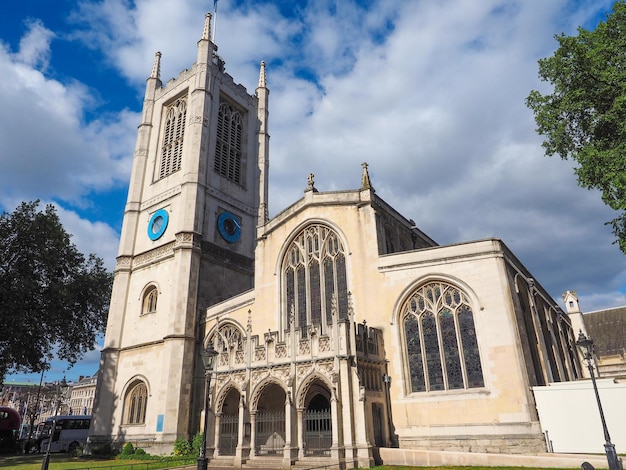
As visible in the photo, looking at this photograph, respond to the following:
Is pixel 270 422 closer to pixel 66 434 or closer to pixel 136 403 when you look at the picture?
pixel 136 403

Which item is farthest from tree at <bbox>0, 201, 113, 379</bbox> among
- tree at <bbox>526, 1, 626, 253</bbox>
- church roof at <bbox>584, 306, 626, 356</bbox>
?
church roof at <bbox>584, 306, 626, 356</bbox>

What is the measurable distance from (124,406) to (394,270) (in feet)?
68.9

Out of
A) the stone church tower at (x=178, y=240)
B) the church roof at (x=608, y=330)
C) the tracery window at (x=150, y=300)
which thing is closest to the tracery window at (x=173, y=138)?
the stone church tower at (x=178, y=240)

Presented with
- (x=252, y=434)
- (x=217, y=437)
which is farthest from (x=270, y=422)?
(x=217, y=437)

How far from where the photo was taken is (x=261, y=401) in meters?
22.1

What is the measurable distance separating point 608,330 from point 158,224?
48165 millimetres

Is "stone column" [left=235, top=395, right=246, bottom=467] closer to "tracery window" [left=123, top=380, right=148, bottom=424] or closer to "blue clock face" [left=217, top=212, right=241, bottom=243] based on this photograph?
"tracery window" [left=123, top=380, right=148, bottom=424]

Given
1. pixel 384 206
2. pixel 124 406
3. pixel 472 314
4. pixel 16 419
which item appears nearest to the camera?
pixel 472 314

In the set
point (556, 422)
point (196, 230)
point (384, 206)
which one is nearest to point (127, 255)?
point (196, 230)

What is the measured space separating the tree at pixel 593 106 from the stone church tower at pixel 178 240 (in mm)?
22265

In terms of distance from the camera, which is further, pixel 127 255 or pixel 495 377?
pixel 127 255

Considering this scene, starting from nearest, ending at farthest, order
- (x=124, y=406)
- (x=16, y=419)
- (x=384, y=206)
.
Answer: (x=384, y=206), (x=124, y=406), (x=16, y=419)

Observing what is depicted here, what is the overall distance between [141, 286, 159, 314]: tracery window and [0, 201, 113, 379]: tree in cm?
525

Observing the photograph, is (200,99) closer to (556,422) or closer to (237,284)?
(237,284)
